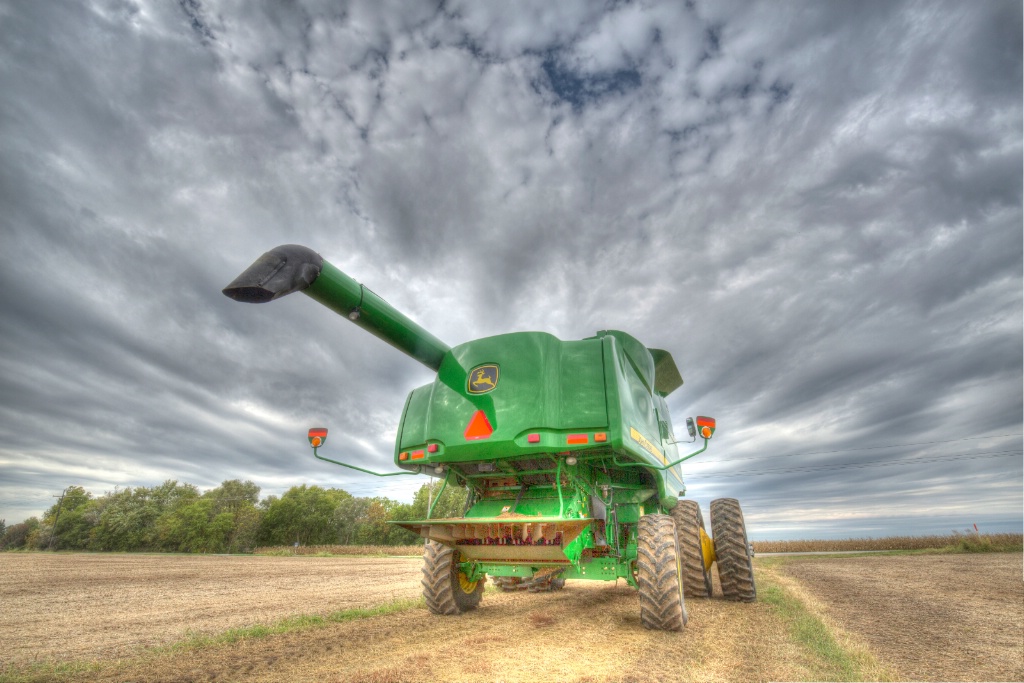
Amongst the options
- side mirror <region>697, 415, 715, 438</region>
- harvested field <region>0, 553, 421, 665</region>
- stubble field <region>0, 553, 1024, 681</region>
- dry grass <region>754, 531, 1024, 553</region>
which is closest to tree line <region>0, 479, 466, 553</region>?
dry grass <region>754, 531, 1024, 553</region>

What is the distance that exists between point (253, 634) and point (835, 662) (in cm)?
589

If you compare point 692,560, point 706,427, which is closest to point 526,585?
point 692,560

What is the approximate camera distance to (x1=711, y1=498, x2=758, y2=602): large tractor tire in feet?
24.3

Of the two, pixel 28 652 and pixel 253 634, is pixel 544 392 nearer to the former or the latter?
pixel 253 634

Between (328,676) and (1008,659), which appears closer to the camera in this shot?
(328,676)

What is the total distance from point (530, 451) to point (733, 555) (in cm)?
498

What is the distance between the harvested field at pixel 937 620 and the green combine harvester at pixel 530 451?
2160 millimetres

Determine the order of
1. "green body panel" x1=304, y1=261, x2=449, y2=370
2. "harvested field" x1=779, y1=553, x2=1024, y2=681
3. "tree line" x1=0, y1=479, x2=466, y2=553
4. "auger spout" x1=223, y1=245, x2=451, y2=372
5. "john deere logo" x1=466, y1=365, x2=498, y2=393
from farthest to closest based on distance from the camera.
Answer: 1. "tree line" x1=0, y1=479, x2=466, y2=553
2. "john deere logo" x1=466, y1=365, x2=498, y2=393
3. "green body panel" x1=304, y1=261, x2=449, y2=370
4. "harvested field" x1=779, y1=553, x2=1024, y2=681
5. "auger spout" x1=223, y1=245, x2=451, y2=372

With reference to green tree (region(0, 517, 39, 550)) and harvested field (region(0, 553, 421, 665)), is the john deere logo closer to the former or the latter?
harvested field (region(0, 553, 421, 665))

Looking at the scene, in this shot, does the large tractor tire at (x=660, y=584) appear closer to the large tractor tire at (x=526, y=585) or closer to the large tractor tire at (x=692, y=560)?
the large tractor tire at (x=692, y=560)

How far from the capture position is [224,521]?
5756 centimetres

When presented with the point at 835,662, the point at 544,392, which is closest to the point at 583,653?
the point at 835,662

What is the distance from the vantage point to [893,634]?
17.1ft

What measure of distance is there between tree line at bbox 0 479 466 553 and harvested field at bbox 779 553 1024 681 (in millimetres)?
50650
